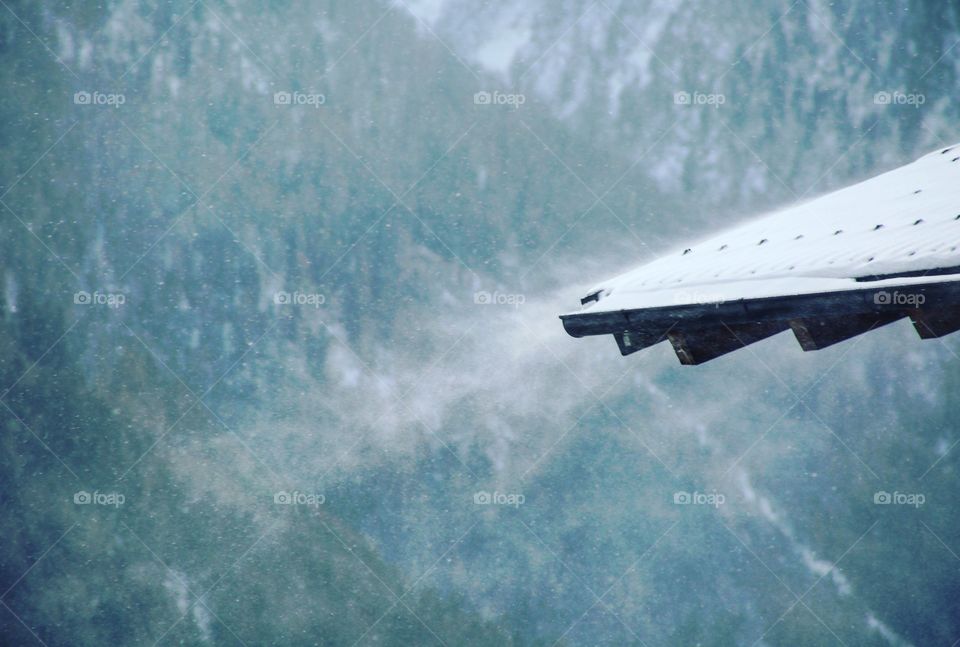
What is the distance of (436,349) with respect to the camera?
15.7 metres

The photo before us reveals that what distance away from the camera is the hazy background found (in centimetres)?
1488

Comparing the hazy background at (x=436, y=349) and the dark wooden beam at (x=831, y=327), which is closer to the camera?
the dark wooden beam at (x=831, y=327)

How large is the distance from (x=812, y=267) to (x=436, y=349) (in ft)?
40.0

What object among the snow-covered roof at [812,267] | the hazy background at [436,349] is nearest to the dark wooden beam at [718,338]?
the snow-covered roof at [812,267]

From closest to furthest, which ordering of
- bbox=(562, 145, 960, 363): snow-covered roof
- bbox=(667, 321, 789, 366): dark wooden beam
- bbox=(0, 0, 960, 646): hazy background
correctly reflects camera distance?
bbox=(562, 145, 960, 363): snow-covered roof, bbox=(667, 321, 789, 366): dark wooden beam, bbox=(0, 0, 960, 646): hazy background

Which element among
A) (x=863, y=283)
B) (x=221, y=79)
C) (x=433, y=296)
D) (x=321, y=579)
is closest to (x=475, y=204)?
(x=433, y=296)

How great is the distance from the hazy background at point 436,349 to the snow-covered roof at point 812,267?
31.6 ft

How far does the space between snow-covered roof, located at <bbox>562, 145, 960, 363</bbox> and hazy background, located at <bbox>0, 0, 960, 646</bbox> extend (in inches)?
379

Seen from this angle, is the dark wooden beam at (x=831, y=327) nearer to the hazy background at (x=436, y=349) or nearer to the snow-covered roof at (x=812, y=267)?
the snow-covered roof at (x=812, y=267)

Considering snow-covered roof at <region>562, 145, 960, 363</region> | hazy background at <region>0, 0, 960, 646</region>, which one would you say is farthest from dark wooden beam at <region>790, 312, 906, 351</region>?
hazy background at <region>0, 0, 960, 646</region>

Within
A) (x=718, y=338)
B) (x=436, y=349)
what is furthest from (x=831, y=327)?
(x=436, y=349)

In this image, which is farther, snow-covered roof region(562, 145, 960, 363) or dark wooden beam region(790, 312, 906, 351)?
dark wooden beam region(790, 312, 906, 351)

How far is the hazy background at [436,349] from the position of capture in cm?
1488

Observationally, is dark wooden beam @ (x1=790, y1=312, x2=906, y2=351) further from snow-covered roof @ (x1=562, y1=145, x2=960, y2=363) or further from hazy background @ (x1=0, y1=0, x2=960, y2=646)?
hazy background @ (x1=0, y1=0, x2=960, y2=646)
